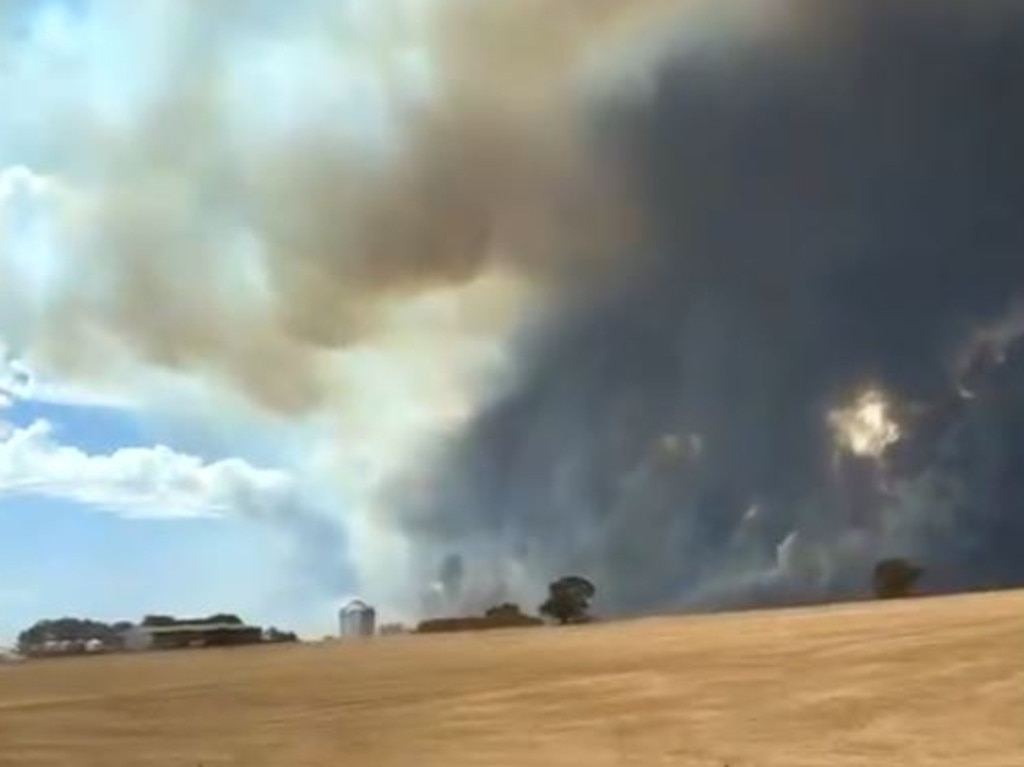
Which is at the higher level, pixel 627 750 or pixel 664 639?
pixel 664 639

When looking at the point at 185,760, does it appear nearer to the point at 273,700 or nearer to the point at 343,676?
the point at 273,700

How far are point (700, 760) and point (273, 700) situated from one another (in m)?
2.39

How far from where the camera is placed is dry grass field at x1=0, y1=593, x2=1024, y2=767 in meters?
6.62

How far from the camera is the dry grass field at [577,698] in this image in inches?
261

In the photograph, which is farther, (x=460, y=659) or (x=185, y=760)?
(x=460, y=659)

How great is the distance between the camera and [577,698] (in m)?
7.41

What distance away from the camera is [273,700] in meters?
7.68

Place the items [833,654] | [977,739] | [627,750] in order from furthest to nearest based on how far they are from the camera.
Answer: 1. [833,654]
2. [627,750]
3. [977,739]

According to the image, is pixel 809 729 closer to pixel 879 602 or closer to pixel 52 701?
pixel 879 602

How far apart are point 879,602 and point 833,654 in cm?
87

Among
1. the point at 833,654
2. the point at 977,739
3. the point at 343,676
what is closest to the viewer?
the point at 977,739

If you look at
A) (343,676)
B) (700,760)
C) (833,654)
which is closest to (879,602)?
(833,654)

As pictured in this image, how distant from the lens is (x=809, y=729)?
668 centimetres

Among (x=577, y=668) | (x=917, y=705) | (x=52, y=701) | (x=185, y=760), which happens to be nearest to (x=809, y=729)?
(x=917, y=705)
